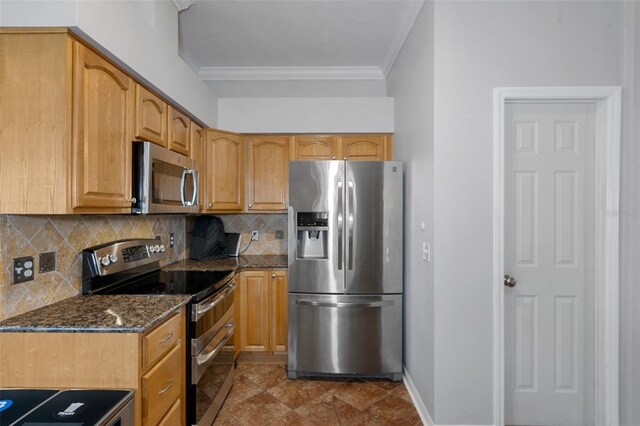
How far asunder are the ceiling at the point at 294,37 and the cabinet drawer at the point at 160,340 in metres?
2.09

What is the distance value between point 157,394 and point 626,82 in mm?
3027

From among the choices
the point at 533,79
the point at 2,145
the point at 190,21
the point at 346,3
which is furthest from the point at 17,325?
the point at 533,79

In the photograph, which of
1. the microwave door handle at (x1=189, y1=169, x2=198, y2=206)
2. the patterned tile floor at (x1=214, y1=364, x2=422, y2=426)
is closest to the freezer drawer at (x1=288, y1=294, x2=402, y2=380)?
the patterned tile floor at (x1=214, y1=364, x2=422, y2=426)

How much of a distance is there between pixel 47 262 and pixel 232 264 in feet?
4.59

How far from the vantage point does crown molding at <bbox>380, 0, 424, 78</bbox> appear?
2.13 meters

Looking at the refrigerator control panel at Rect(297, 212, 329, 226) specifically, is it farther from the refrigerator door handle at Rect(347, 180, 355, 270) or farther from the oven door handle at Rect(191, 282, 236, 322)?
the oven door handle at Rect(191, 282, 236, 322)

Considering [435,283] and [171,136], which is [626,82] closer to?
[435,283]

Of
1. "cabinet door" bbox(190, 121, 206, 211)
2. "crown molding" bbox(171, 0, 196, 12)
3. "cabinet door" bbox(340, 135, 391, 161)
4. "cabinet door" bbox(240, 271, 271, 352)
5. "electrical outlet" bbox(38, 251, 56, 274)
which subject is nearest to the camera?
"electrical outlet" bbox(38, 251, 56, 274)

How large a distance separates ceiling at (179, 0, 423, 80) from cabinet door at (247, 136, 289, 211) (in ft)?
2.10

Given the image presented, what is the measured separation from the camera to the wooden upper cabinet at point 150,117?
5.85 feet

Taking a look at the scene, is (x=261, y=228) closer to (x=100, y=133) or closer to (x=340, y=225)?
(x=340, y=225)

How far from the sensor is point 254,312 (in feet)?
9.28

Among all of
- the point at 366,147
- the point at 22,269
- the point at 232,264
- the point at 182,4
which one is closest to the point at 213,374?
the point at 232,264

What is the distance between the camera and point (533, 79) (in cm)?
186
